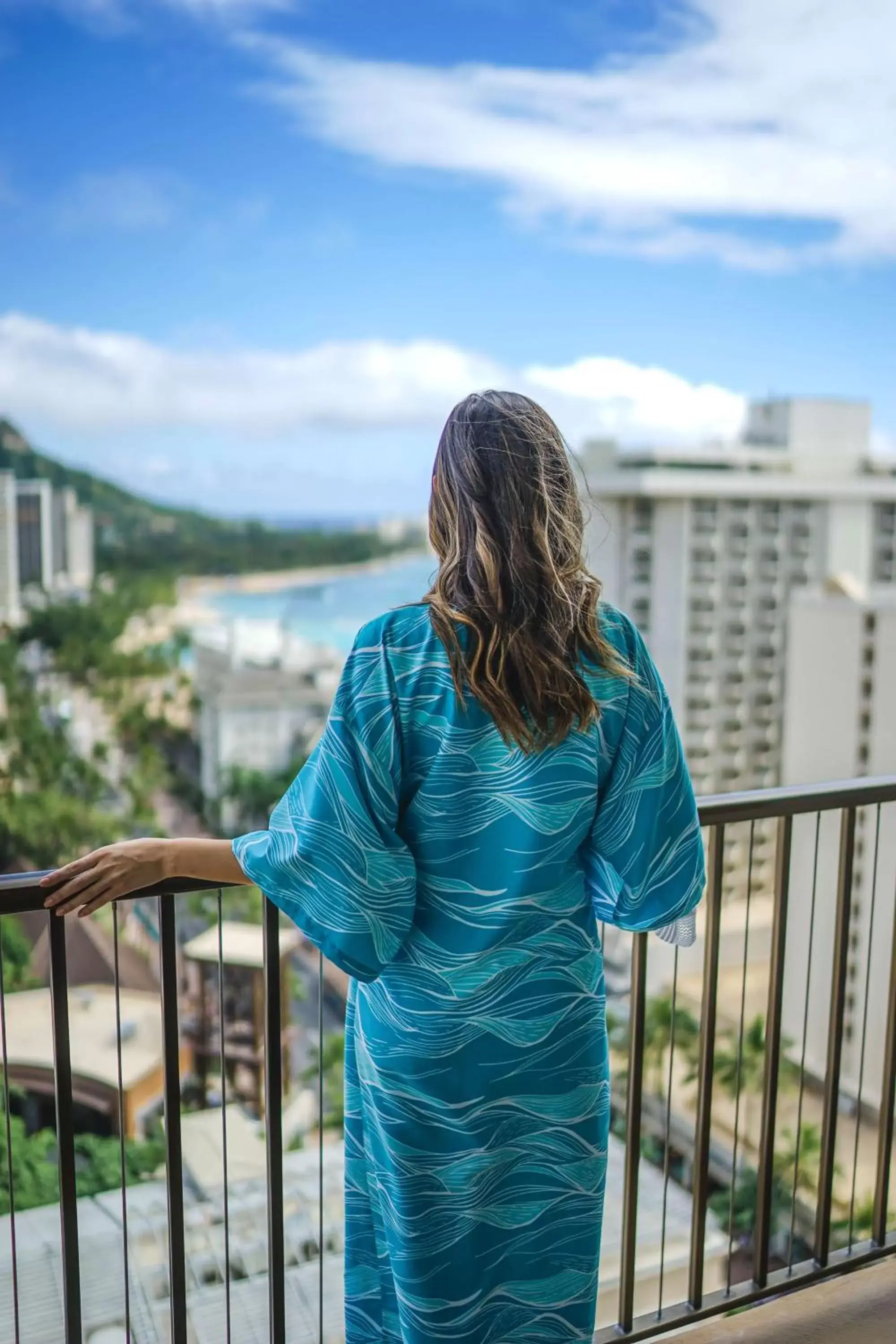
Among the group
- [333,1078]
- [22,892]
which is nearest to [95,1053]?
[333,1078]

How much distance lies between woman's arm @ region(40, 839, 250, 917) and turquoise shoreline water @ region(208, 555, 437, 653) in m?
19.3

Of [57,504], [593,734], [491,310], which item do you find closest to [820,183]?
[491,310]

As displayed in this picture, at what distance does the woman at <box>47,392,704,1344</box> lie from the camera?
1028mm

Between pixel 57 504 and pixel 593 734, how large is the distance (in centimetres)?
2046

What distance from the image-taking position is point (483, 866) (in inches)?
41.3

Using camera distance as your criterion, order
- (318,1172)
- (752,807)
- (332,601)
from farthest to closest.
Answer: (332,601)
(318,1172)
(752,807)

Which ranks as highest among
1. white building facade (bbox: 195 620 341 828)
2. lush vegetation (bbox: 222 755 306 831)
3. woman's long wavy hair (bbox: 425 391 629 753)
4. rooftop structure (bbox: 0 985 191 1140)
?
woman's long wavy hair (bbox: 425 391 629 753)

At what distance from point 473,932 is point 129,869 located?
0.33m

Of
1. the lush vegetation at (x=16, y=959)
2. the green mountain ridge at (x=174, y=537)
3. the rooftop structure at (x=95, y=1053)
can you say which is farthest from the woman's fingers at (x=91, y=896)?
the green mountain ridge at (x=174, y=537)

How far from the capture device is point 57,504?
20.2 metres

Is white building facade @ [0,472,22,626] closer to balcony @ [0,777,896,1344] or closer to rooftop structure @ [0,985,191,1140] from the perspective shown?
rooftop structure @ [0,985,191,1140]

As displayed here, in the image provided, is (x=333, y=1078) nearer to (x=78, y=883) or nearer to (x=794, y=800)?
(x=794, y=800)

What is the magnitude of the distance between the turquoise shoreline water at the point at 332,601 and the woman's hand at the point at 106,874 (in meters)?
19.3

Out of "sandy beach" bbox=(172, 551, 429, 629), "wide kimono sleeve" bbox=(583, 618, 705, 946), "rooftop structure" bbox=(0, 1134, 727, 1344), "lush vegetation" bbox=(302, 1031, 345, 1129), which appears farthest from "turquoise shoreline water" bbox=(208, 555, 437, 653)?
"wide kimono sleeve" bbox=(583, 618, 705, 946)
